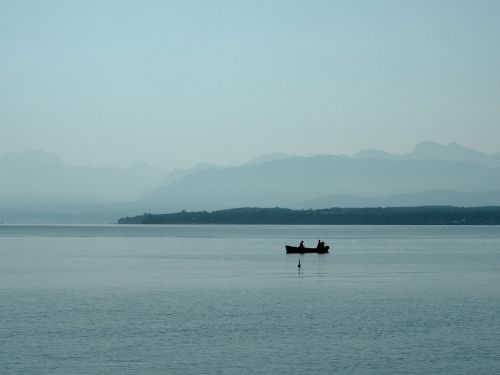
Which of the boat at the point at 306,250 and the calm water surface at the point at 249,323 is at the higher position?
the boat at the point at 306,250

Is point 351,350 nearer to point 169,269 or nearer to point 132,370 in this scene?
point 132,370

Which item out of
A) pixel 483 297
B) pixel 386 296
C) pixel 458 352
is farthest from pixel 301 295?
pixel 458 352

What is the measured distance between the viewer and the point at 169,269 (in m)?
93.8

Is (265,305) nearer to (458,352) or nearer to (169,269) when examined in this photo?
(458,352)

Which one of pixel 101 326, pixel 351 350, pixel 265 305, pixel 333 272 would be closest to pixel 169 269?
pixel 333 272

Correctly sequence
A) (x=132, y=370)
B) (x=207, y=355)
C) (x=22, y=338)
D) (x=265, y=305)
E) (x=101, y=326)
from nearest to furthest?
(x=132, y=370) < (x=207, y=355) < (x=22, y=338) < (x=101, y=326) < (x=265, y=305)

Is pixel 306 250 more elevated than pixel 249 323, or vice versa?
pixel 306 250

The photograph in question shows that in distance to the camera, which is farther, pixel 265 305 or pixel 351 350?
pixel 265 305

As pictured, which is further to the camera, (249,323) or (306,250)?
(306,250)

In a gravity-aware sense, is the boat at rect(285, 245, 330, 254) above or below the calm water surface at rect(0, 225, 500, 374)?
above

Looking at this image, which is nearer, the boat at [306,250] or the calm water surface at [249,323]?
the calm water surface at [249,323]

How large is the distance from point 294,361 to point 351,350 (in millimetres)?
3849

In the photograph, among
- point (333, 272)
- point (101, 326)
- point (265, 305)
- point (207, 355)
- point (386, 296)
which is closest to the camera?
point (207, 355)

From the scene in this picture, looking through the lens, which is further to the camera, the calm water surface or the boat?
the boat
